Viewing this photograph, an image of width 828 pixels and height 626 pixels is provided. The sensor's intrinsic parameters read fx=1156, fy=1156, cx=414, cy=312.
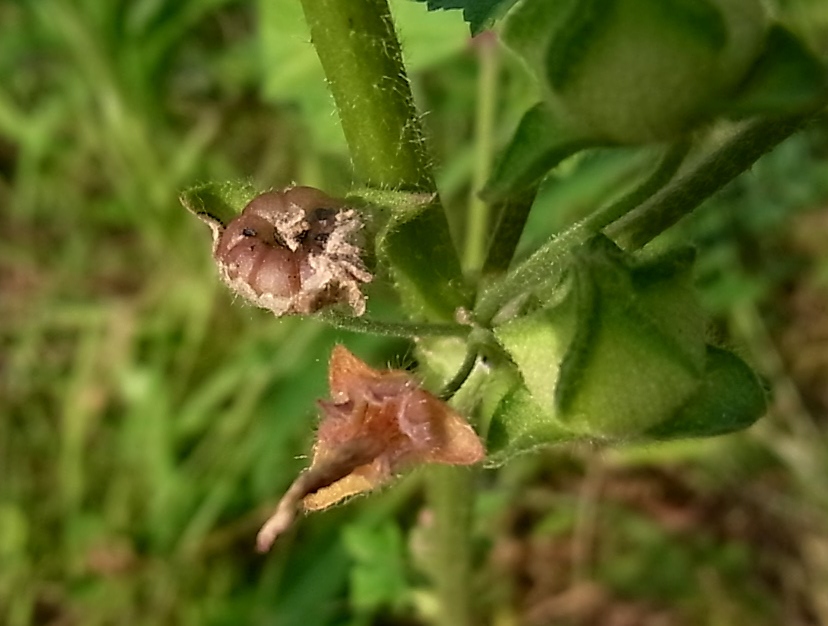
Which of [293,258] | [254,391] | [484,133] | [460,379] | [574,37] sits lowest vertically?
[254,391]

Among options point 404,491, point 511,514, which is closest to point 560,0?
point 404,491

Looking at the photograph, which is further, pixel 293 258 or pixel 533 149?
pixel 293 258

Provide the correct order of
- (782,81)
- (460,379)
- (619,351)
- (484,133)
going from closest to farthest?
(782,81)
(619,351)
(460,379)
(484,133)

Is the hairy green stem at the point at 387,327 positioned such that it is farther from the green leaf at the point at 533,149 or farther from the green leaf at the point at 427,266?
the green leaf at the point at 533,149

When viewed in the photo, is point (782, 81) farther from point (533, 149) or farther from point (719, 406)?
point (719, 406)

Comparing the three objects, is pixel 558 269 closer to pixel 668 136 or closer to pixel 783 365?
pixel 668 136

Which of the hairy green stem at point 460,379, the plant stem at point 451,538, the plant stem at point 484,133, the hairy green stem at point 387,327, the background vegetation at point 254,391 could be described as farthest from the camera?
the background vegetation at point 254,391

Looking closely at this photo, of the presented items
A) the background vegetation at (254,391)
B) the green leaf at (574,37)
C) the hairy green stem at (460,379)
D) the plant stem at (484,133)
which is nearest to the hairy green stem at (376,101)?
the hairy green stem at (460,379)

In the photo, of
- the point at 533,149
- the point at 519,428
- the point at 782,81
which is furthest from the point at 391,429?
the point at 782,81
